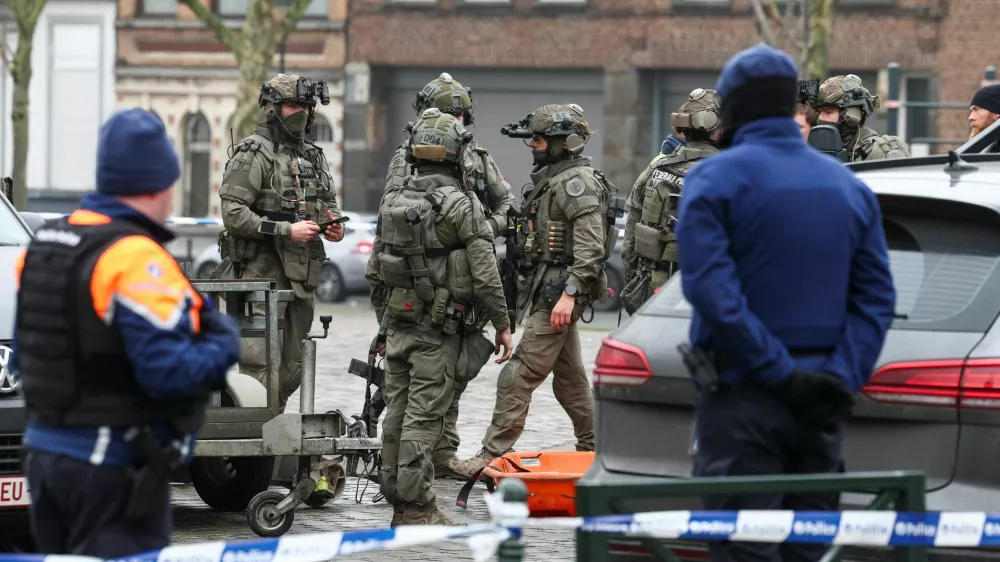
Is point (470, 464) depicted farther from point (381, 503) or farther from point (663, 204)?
point (663, 204)

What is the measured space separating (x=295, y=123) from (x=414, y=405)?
6.94ft

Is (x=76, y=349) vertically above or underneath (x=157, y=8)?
underneath

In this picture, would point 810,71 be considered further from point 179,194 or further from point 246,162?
point 246,162

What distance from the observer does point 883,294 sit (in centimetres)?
495

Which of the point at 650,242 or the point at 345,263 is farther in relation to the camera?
the point at 345,263

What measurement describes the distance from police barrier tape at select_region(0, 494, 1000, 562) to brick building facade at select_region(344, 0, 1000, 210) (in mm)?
27573

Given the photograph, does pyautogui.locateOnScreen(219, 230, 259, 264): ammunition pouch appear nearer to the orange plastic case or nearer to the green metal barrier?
the orange plastic case

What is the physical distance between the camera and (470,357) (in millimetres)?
8789

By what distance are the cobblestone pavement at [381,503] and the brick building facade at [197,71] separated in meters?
19.2

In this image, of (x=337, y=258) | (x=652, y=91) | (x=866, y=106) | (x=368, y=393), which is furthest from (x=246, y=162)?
(x=652, y=91)

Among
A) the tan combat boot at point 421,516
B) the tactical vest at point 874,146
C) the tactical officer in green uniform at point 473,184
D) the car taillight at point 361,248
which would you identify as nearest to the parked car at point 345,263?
the car taillight at point 361,248

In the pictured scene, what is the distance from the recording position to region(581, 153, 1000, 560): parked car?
525 cm

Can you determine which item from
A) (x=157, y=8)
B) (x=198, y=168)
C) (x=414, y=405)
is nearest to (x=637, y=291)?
(x=414, y=405)

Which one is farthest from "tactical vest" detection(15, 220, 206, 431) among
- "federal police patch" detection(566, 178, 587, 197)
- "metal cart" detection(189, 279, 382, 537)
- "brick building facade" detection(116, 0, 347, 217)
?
"brick building facade" detection(116, 0, 347, 217)
